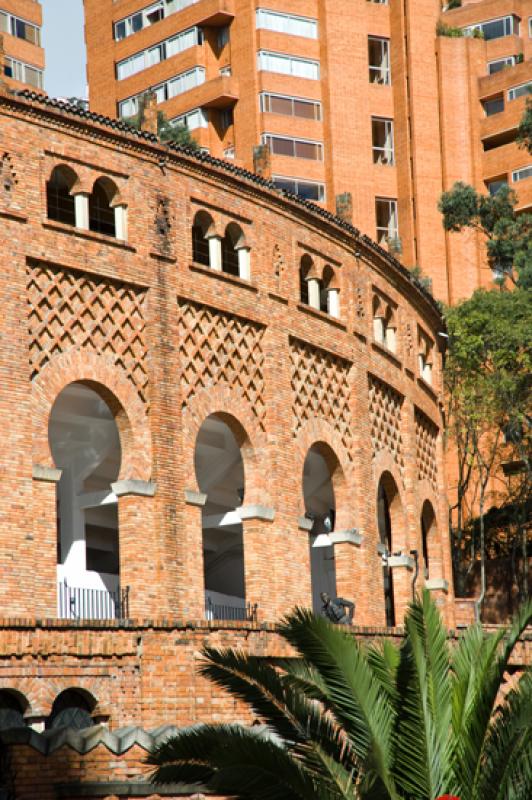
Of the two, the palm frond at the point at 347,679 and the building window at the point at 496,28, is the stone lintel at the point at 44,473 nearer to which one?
the palm frond at the point at 347,679

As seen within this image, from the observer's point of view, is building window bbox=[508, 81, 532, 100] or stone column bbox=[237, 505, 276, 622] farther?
building window bbox=[508, 81, 532, 100]

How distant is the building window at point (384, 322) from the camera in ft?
111

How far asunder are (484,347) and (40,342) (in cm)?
2232

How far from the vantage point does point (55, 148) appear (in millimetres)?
25484

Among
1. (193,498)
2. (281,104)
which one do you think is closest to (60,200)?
(193,498)

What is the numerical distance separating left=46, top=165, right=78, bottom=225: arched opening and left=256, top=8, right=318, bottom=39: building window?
110ft

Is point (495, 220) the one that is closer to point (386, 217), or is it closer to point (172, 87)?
point (386, 217)

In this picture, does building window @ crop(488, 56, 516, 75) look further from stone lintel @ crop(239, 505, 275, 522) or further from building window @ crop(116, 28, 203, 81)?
stone lintel @ crop(239, 505, 275, 522)

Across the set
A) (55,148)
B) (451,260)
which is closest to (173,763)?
(55,148)

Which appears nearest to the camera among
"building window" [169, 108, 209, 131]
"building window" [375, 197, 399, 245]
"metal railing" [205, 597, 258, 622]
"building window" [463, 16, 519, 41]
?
"metal railing" [205, 597, 258, 622]

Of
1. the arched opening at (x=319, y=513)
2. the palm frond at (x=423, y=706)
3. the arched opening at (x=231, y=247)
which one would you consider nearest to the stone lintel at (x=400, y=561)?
the arched opening at (x=319, y=513)

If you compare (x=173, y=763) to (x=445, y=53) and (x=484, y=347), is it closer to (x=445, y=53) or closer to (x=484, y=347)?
(x=484, y=347)

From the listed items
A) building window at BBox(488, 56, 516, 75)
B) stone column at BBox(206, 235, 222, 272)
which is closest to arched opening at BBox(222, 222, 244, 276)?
stone column at BBox(206, 235, 222, 272)

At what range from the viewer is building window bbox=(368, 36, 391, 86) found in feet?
203
